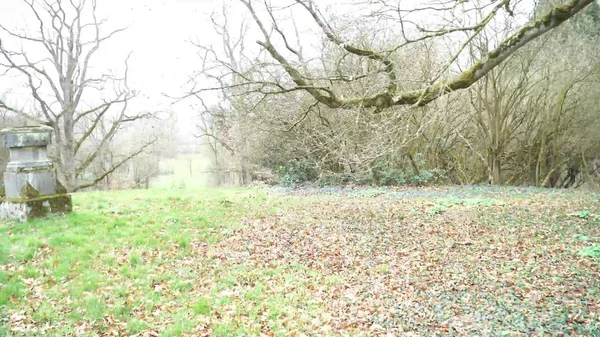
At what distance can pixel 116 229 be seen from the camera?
751 cm

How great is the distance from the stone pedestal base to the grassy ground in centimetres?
31

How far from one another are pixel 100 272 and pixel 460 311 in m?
4.79

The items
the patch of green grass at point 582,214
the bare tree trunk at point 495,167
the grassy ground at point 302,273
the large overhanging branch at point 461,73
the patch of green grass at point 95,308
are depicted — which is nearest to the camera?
the grassy ground at point 302,273

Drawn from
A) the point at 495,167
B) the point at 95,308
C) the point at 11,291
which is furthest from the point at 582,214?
the point at 11,291

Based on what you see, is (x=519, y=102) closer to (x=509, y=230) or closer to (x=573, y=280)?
(x=509, y=230)

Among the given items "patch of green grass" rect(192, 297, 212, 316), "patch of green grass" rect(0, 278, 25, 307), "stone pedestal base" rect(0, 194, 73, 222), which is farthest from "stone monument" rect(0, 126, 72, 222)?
"patch of green grass" rect(192, 297, 212, 316)

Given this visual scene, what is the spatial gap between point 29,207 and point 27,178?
540 millimetres

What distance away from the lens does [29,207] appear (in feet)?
24.6

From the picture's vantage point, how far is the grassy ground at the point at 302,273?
4438 mm

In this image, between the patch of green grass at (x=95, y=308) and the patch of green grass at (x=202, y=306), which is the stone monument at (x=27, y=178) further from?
the patch of green grass at (x=202, y=306)

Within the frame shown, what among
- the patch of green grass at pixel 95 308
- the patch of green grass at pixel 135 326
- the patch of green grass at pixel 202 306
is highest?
the patch of green grass at pixel 95 308

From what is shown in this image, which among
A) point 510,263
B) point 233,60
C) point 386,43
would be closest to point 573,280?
point 510,263

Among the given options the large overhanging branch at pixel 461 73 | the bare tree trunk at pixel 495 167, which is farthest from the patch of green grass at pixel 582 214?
the bare tree trunk at pixel 495 167

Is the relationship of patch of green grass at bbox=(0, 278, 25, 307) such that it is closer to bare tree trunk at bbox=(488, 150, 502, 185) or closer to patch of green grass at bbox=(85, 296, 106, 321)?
patch of green grass at bbox=(85, 296, 106, 321)
